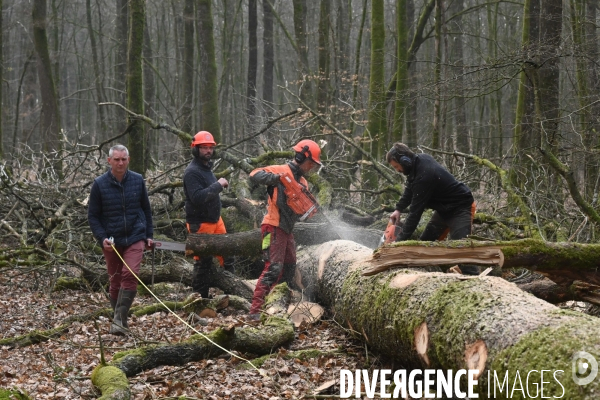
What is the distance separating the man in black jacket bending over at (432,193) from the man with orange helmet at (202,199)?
7.73 feet

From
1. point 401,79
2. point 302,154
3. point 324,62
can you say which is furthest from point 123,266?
point 324,62

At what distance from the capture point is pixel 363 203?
1135 cm

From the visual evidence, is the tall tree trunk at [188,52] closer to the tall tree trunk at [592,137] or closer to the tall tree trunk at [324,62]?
the tall tree trunk at [324,62]

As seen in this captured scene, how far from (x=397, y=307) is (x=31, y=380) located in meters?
3.09

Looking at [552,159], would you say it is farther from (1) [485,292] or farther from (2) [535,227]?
(1) [485,292]

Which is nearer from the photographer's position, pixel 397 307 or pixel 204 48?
pixel 397 307

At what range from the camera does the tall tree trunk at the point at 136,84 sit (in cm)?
1098

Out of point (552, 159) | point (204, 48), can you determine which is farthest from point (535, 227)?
point (204, 48)

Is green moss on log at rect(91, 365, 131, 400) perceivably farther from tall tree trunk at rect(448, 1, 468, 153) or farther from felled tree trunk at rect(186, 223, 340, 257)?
tall tree trunk at rect(448, 1, 468, 153)

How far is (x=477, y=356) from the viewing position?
380cm

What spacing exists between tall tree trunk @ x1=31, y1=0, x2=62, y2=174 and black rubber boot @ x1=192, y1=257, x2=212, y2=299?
350 inches

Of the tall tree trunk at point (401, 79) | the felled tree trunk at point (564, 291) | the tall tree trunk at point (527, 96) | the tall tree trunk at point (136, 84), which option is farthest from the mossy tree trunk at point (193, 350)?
the tall tree trunk at point (401, 79)

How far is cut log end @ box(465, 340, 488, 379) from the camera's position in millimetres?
3730

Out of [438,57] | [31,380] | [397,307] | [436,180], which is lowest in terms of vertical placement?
[31,380]
